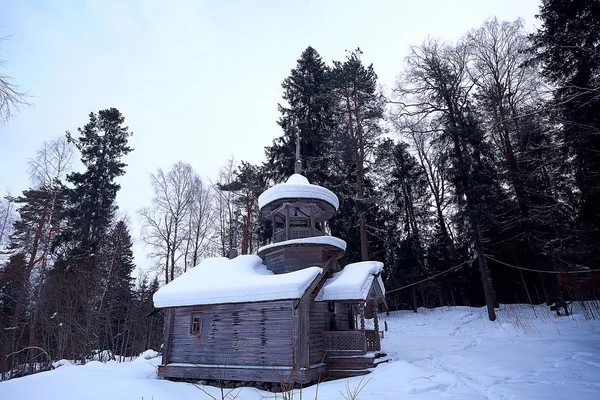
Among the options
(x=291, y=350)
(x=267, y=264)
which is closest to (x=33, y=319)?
(x=267, y=264)

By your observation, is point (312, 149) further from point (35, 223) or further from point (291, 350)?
point (35, 223)

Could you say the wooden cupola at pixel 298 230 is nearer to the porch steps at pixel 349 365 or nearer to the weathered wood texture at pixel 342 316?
the weathered wood texture at pixel 342 316

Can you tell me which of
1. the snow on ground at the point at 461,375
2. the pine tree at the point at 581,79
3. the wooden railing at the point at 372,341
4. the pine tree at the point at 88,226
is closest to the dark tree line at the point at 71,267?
the pine tree at the point at 88,226

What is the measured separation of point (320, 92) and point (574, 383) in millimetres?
25640

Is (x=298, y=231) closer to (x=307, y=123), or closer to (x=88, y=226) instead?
(x=307, y=123)

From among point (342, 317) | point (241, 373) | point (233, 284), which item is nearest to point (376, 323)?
point (342, 317)

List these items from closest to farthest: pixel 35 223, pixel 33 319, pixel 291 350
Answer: pixel 291 350
pixel 33 319
pixel 35 223

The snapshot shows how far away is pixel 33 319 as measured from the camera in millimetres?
19812

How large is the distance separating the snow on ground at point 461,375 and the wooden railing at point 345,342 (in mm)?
1295

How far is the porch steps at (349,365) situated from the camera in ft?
42.4

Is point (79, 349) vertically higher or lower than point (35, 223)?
lower

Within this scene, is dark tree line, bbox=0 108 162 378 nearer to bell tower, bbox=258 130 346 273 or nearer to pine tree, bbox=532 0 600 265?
bell tower, bbox=258 130 346 273

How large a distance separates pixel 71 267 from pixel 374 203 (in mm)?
22250

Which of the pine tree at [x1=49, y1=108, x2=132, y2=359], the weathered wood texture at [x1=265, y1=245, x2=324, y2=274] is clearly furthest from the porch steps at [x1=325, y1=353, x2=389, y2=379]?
the pine tree at [x1=49, y1=108, x2=132, y2=359]
